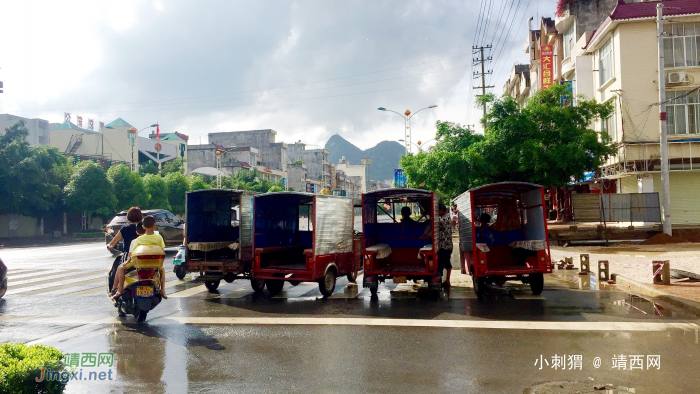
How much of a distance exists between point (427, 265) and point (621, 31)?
20241 millimetres

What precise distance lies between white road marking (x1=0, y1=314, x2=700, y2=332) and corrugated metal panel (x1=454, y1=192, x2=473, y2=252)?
3.13 meters

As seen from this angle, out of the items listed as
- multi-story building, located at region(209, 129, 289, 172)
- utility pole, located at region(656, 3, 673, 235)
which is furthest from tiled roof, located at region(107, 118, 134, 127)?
utility pole, located at region(656, 3, 673, 235)

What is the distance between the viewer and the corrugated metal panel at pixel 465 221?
11.1 meters

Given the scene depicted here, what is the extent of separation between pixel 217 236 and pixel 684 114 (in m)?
22.3

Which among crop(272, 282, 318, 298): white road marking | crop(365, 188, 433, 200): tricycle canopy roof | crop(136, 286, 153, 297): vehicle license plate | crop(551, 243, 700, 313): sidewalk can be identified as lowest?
crop(272, 282, 318, 298): white road marking

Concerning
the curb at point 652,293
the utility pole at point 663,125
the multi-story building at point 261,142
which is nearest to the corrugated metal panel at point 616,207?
the utility pole at point 663,125

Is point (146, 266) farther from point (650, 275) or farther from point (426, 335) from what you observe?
point (650, 275)

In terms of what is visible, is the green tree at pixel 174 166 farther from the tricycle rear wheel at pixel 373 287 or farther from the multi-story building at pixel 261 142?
the tricycle rear wheel at pixel 373 287

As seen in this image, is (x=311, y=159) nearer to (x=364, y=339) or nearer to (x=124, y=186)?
(x=124, y=186)

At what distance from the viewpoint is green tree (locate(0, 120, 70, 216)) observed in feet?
132

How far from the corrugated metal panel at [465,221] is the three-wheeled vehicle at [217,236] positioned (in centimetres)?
469

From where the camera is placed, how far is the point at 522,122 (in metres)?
22.5

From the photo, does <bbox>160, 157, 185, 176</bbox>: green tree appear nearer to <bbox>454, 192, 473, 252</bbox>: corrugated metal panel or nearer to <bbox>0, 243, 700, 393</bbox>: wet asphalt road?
<bbox>0, 243, 700, 393</bbox>: wet asphalt road

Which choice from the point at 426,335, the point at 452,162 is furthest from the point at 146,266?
the point at 452,162
